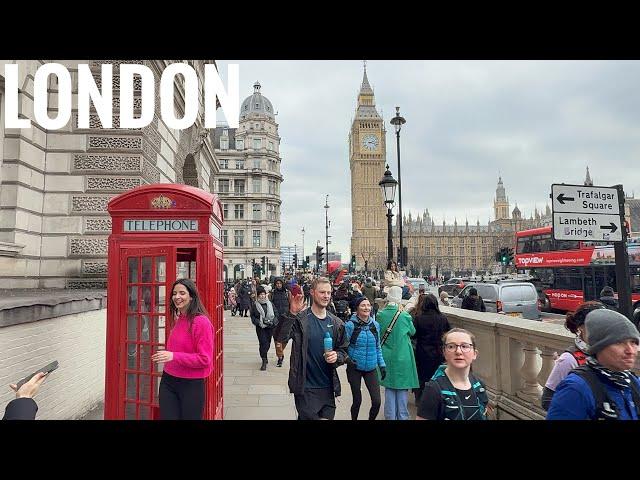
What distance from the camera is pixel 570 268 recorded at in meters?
21.8

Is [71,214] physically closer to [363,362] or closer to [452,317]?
[363,362]

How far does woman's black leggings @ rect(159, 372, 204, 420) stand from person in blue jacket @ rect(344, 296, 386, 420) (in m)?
2.05

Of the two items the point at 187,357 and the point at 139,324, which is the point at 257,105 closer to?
the point at 139,324

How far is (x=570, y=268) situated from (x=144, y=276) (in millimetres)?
21794

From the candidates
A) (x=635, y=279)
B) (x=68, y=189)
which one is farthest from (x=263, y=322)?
(x=635, y=279)

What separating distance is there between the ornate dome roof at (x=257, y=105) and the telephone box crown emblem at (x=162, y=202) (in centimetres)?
6691

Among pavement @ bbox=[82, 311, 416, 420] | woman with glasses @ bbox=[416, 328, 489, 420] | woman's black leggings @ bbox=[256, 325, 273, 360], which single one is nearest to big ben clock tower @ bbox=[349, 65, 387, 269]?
pavement @ bbox=[82, 311, 416, 420]

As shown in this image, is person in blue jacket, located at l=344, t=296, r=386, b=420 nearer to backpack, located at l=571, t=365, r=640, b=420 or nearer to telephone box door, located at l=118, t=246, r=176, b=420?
telephone box door, located at l=118, t=246, r=176, b=420

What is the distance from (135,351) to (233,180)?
63.0 meters

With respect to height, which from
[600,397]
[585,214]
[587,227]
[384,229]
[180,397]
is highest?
[384,229]

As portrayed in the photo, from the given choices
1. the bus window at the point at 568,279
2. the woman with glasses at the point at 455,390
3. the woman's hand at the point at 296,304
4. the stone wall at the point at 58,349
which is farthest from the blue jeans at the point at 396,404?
the bus window at the point at 568,279
